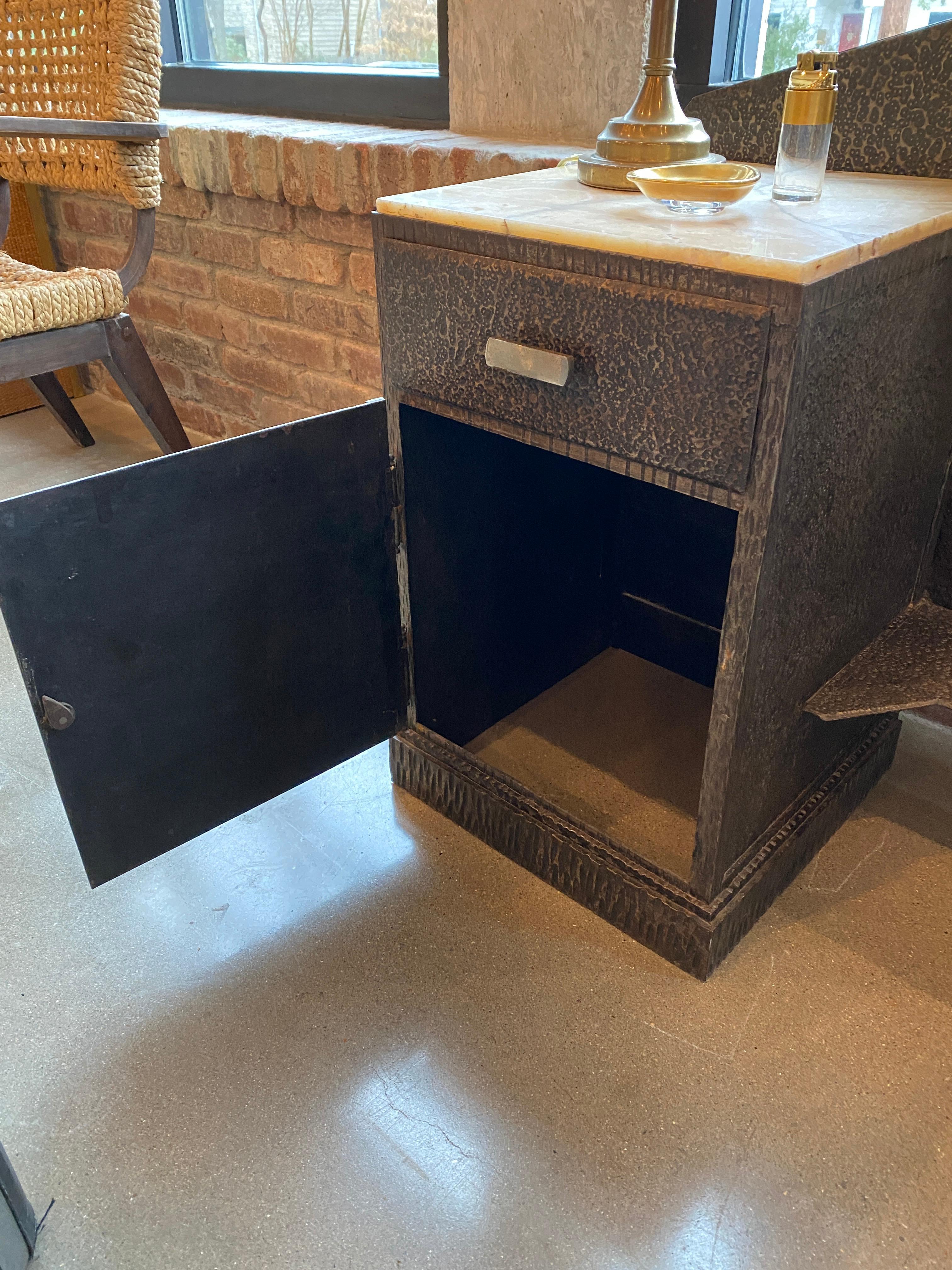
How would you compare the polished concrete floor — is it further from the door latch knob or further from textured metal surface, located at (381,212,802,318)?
textured metal surface, located at (381,212,802,318)

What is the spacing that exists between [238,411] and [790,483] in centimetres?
146

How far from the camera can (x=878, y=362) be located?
77cm

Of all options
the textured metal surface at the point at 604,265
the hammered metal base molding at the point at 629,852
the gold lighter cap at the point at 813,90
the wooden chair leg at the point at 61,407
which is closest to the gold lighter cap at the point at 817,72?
the gold lighter cap at the point at 813,90

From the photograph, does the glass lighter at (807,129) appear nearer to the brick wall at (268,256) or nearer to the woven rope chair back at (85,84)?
the brick wall at (268,256)

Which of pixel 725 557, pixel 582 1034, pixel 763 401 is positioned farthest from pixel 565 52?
pixel 582 1034

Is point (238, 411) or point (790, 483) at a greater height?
point (790, 483)

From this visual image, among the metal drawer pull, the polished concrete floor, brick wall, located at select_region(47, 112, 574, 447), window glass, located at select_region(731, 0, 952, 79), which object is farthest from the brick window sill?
the polished concrete floor

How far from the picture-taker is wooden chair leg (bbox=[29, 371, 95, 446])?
2.01 metres

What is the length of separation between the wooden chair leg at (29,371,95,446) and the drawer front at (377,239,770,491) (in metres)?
1.40

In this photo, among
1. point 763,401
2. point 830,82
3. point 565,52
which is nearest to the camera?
point 763,401

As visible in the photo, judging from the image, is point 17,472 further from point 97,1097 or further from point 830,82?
point 830,82

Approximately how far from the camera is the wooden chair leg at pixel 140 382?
1477 mm

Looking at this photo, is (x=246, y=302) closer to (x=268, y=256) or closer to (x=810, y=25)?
(x=268, y=256)

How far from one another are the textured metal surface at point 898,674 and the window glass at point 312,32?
1208 millimetres
